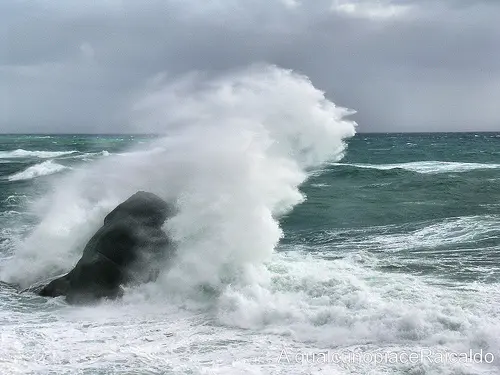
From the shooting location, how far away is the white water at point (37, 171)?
3175cm

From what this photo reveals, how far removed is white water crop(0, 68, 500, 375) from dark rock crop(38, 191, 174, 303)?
0.30 metres

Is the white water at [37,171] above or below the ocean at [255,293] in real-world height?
above

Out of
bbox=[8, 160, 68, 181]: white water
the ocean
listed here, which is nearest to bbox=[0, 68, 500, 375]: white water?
the ocean

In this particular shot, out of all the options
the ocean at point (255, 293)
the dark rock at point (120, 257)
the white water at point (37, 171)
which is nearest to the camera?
the ocean at point (255, 293)

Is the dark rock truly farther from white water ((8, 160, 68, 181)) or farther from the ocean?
white water ((8, 160, 68, 181))

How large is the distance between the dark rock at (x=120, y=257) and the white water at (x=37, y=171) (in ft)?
74.1

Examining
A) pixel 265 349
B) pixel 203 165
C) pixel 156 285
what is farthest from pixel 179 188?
pixel 265 349

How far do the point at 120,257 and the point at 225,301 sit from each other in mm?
2511

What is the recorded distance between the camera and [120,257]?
33.5 feet

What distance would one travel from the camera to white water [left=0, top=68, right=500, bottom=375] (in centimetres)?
722

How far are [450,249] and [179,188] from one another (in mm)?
6785

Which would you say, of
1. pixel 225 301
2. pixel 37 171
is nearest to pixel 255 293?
pixel 225 301

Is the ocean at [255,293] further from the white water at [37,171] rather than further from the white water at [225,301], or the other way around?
the white water at [37,171]

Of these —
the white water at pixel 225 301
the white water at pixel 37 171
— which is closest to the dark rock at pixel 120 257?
the white water at pixel 225 301
